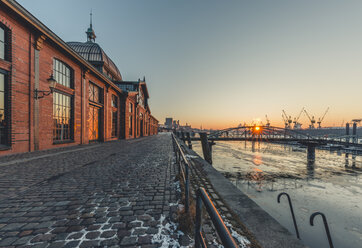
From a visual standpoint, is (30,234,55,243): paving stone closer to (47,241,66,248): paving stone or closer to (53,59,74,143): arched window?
(47,241,66,248): paving stone

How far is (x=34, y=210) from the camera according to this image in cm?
289

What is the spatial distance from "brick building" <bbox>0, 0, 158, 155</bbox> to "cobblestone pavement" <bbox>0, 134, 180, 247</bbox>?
A: 428 centimetres

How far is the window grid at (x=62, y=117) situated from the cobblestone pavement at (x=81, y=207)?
647 centimetres

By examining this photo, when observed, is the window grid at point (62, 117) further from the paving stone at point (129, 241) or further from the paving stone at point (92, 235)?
the paving stone at point (129, 241)

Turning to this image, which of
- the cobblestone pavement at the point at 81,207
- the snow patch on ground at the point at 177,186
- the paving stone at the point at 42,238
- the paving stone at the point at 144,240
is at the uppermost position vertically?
the paving stone at the point at 42,238

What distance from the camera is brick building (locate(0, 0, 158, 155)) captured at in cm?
777

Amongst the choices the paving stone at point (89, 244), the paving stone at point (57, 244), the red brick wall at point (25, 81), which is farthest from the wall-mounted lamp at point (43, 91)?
the paving stone at point (89, 244)

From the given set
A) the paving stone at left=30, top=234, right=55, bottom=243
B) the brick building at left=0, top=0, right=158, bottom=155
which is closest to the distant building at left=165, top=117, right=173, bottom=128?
the brick building at left=0, top=0, right=158, bottom=155

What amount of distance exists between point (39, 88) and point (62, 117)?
277 centimetres

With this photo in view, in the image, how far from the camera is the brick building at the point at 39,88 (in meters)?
7.77

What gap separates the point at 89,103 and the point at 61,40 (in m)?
6.01

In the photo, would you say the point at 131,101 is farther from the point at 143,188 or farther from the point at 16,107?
the point at 143,188

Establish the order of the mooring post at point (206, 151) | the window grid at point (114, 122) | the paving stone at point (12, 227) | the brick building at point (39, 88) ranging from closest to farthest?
the paving stone at point (12, 227), the brick building at point (39, 88), the mooring post at point (206, 151), the window grid at point (114, 122)

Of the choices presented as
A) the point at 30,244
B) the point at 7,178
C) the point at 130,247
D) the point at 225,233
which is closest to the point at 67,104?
the point at 7,178
